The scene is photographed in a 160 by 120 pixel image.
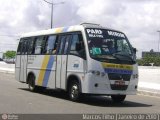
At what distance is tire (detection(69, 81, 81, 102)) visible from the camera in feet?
54.9

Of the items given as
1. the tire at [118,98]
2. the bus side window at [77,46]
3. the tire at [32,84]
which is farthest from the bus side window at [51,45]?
the tire at [118,98]

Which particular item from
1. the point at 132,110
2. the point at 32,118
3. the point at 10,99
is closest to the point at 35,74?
the point at 10,99

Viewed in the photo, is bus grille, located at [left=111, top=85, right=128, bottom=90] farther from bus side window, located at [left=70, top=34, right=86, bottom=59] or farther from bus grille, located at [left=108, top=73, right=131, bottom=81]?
bus side window, located at [left=70, top=34, right=86, bottom=59]

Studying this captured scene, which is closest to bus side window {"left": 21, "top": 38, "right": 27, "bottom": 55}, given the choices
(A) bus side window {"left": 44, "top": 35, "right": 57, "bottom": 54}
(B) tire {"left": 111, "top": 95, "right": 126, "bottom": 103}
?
(A) bus side window {"left": 44, "top": 35, "right": 57, "bottom": 54}

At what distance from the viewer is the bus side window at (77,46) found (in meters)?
16.5

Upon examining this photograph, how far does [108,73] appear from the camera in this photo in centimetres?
1620

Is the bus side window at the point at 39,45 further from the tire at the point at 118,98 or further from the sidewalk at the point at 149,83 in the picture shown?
the sidewalk at the point at 149,83

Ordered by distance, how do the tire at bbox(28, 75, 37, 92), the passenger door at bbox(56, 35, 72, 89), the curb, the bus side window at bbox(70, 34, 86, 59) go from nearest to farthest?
the bus side window at bbox(70, 34, 86, 59) < the passenger door at bbox(56, 35, 72, 89) < the tire at bbox(28, 75, 37, 92) < the curb

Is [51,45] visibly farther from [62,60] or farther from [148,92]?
[148,92]

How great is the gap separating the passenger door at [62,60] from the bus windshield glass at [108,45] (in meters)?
1.41

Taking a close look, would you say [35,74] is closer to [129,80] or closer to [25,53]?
[25,53]

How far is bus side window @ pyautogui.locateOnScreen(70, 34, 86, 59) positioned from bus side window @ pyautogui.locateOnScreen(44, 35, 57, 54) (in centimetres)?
Answer: 180

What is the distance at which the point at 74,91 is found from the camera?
1702cm

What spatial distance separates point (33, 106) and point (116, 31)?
4.78 m
